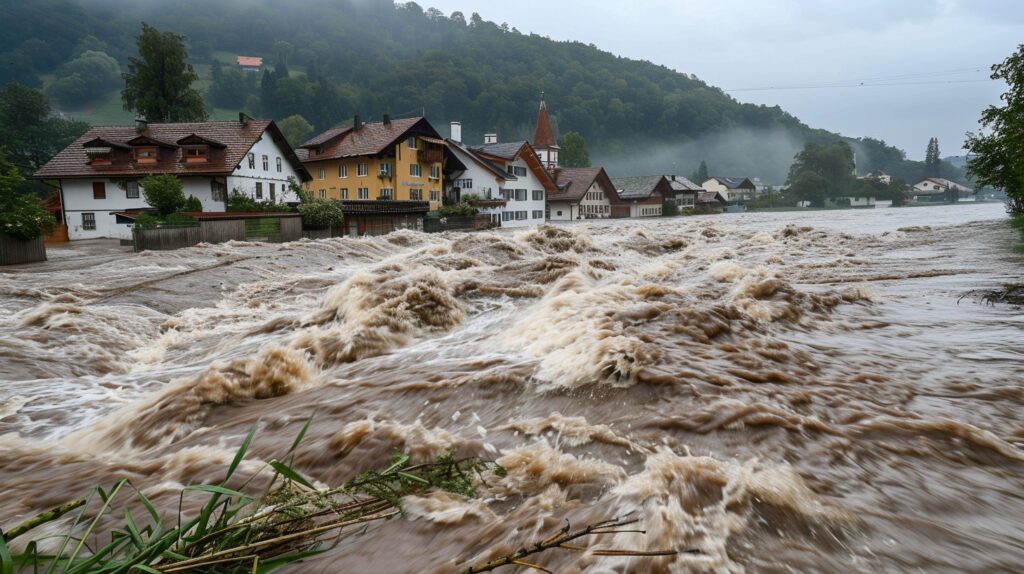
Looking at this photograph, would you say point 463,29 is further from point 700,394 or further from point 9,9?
point 700,394

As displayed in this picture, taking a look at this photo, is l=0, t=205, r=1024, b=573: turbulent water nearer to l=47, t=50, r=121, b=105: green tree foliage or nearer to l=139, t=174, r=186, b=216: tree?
l=139, t=174, r=186, b=216: tree

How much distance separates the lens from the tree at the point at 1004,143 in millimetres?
23188

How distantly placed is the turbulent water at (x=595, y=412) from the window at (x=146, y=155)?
34543mm

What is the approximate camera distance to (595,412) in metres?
3.84

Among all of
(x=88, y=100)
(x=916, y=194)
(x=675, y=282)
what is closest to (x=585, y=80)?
(x=916, y=194)

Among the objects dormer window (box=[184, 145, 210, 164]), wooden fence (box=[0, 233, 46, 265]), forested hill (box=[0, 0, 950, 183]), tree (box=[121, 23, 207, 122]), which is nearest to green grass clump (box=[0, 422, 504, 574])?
wooden fence (box=[0, 233, 46, 265])

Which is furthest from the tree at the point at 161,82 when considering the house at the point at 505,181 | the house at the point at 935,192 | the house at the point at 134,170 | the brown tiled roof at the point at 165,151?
the house at the point at 935,192

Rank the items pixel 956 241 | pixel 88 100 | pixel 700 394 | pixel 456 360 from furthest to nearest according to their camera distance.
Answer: pixel 88 100
pixel 956 241
pixel 456 360
pixel 700 394

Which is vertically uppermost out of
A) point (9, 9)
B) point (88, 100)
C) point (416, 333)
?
point (9, 9)

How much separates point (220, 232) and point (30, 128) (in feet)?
195

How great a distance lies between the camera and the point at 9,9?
433 ft

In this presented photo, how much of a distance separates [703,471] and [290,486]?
1982mm

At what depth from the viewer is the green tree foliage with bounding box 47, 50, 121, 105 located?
115312mm

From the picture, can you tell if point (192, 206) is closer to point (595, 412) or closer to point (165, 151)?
point (165, 151)
